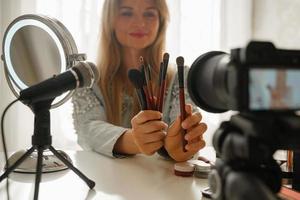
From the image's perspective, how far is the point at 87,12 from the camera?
4.46ft

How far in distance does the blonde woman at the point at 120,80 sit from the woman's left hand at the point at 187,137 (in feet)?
0.30

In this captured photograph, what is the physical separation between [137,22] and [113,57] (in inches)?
5.2

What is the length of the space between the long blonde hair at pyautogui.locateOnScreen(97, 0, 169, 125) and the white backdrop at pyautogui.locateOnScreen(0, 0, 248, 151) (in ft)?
1.24

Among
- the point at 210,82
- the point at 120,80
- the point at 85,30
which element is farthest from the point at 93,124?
the point at 85,30

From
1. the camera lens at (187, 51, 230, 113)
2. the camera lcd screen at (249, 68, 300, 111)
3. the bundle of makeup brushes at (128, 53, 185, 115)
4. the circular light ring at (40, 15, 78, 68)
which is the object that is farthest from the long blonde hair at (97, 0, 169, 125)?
the camera lcd screen at (249, 68, 300, 111)

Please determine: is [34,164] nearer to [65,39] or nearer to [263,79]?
[65,39]

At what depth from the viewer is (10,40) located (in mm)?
570

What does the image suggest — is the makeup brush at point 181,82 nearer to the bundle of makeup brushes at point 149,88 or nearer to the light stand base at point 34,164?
the bundle of makeup brushes at point 149,88

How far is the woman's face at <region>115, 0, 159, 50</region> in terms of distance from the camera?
35.7 inches

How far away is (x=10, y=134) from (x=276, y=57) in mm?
1295

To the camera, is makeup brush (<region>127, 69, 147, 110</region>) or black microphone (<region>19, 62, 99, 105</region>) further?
makeup brush (<region>127, 69, 147, 110</region>)

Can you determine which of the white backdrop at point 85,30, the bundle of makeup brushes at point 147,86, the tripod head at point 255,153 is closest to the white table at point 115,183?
the bundle of makeup brushes at point 147,86

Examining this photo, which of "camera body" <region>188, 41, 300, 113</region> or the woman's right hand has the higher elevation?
"camera body" <region>188, 41, 300, 113</region>

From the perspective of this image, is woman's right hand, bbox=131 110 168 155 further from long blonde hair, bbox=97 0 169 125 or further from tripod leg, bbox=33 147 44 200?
long blonde hair, bbox=97 0 169 125
